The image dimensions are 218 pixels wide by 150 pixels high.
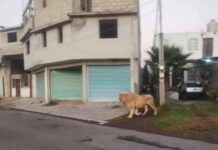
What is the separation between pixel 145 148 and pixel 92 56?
1518 centimetres

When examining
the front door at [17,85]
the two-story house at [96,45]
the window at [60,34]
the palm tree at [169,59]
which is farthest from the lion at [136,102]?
the front door at [17,85]

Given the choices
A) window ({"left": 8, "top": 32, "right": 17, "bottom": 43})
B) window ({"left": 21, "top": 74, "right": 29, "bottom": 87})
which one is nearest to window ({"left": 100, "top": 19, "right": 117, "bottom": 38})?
window ({"left": 21, "top": 74, "right": 29, "bottom": 87})

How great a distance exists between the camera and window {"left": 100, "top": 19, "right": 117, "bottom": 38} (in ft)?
86.1

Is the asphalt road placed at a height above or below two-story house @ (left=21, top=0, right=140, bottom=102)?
below

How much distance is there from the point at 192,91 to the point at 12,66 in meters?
Answer: 22.3

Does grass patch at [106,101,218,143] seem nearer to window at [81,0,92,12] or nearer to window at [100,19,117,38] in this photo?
window at [100,19,117,38]

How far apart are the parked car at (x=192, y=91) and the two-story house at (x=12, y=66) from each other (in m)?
16.9

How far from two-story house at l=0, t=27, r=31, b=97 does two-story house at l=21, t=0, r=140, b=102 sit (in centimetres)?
1320

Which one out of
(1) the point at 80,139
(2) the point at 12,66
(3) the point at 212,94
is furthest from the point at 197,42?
(1) the point at 80,139

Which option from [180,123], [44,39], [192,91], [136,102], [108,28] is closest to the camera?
[180,123]

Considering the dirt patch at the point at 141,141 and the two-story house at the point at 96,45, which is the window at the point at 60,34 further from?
the dirt patch at the point at 141,141

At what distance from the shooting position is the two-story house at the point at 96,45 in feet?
84.7

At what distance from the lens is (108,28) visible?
2639cm

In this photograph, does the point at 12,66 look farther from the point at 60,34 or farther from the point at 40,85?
the point at 60,34
